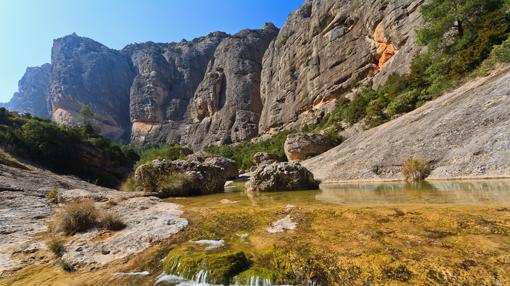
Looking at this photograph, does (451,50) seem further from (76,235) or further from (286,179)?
(76,235)

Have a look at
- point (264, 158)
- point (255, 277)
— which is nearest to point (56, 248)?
point (255, 277)

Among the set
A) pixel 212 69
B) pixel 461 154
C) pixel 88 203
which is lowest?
pixel 88 203

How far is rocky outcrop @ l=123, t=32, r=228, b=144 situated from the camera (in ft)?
390

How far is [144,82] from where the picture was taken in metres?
128

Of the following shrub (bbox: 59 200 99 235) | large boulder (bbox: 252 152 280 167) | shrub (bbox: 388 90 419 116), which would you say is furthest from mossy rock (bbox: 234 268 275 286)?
large boulder (bbox: 252 152 280 167)

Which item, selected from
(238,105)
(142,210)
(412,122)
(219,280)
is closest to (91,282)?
(219,280)

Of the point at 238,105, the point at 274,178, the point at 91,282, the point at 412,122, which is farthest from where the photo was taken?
the point at 238,105

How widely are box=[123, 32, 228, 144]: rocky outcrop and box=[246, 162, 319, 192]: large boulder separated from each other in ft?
326

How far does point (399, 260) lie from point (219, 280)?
9.30ft

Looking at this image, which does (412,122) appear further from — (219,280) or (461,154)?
(219,280)

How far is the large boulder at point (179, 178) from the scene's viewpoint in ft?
57.9

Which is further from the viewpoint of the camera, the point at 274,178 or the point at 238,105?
the point at 238,105

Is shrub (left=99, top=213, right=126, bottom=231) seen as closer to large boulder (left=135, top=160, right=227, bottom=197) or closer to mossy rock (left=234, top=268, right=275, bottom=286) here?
mossy rock (left=234, top=268, right=275, bottom=286)

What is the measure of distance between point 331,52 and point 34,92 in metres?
205
